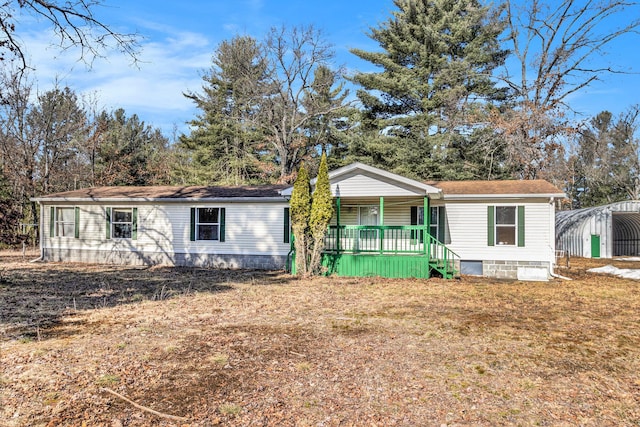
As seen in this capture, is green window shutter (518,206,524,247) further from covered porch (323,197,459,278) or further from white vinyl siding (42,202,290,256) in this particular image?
white vinyl siding (42,202,290,256)

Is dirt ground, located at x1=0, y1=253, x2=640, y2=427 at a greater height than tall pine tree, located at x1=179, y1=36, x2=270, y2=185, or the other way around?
tall pine tree, located at x1=179, y1=36, x2=270, y2=185

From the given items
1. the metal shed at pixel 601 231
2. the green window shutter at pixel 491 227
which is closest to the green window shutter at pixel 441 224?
the green window shutter at pixel 491 227

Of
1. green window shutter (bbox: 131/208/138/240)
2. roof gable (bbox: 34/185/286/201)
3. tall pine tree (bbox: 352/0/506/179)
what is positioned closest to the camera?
roof gable (bbox: 34/185/286/201)

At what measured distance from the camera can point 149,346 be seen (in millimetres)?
5270

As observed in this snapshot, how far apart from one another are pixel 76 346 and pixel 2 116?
23.6 meters

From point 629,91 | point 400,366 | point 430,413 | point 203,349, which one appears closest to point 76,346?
point 203,349

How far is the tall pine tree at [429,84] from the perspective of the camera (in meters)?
22.9

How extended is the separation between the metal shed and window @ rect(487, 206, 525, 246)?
9.22 meters

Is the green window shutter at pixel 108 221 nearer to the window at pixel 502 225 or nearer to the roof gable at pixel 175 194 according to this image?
the roof gable at pixel 175 194

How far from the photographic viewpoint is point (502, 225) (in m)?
13.4

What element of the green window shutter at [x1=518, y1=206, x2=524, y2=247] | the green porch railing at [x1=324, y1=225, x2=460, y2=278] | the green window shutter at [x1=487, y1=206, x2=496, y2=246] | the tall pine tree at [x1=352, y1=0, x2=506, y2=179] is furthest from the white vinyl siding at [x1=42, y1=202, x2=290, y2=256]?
the tall pine tree at [x1=352, y1=0, x2=506, y2=179]

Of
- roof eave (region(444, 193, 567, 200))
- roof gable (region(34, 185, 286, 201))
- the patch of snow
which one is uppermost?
roof gable (region(34, 185, 286, 201))

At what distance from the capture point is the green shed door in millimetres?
20641

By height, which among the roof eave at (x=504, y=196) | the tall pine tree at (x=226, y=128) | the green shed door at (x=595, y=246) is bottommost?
the green shed door at (x=595, y=246)
